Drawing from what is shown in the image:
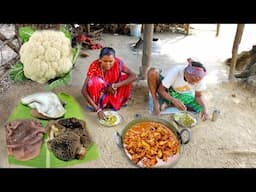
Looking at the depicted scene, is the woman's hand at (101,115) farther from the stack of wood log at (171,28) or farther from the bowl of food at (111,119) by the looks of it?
the stack of wood log at (171,28)

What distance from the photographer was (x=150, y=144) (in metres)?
2.88

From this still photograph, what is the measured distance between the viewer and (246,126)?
345 centimetres

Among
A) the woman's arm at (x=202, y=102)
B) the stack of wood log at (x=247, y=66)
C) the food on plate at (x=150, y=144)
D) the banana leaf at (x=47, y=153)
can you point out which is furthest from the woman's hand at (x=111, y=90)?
the stack of wood log at (x=247, y=66)

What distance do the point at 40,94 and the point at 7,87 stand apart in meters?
0.66

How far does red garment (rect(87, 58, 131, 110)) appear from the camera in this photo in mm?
3389

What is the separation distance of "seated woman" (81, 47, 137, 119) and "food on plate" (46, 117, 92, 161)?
1.11ft

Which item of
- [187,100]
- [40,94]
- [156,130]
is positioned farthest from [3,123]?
[187,100]

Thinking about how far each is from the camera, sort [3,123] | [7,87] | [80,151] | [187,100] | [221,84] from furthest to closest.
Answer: [221,84]
[7,87]
[187,100]
[3,123]
[80,151]

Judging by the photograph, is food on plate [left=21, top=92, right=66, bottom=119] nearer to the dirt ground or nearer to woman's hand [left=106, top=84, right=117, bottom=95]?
the dirt ground

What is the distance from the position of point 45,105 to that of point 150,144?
45.4 inches

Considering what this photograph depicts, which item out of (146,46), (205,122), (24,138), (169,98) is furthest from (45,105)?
(205,122)

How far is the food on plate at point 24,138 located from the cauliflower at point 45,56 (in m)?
0.57

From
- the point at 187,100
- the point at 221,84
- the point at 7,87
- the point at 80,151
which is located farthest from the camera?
the point at 221,84

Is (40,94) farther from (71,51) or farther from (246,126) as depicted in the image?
(246,126)
